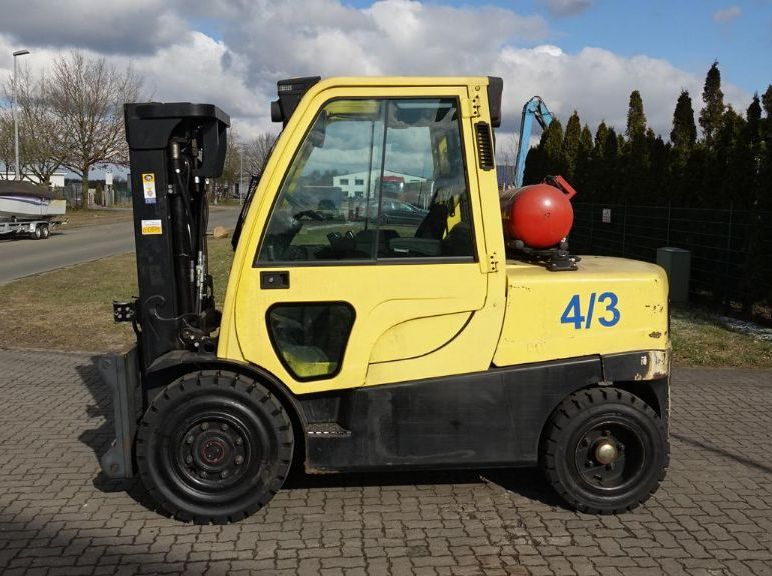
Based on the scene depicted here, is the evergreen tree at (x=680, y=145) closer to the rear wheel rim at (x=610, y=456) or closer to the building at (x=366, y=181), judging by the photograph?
the rear wheel rim at (x=610, y=456)

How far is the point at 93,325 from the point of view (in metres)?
10.5

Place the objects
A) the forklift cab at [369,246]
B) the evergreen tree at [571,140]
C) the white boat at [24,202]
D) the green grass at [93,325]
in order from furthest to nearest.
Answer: the white boat at [24,202]
the evergreen tree at [571,140]
the green grass at [93,325]
the forklift cab at [369,246]

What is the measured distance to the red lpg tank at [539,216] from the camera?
4328mm

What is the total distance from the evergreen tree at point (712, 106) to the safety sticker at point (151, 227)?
47.2 ft

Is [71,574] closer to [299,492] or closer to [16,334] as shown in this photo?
[299,492]

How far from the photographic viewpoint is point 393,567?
3684 mm

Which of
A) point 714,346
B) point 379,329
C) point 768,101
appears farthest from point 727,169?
point 379,329

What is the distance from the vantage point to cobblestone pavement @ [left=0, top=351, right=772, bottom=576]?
146 inches

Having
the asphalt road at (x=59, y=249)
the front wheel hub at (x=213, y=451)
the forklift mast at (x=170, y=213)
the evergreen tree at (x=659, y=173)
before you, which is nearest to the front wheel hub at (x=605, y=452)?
the front wheel hub at (x=213, y=451)

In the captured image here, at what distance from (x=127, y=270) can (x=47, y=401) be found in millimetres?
11567

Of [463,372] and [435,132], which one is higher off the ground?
[435,132]

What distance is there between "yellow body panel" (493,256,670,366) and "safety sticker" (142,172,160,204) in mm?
2041

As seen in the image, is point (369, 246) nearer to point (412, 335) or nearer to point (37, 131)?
point (412, 335)

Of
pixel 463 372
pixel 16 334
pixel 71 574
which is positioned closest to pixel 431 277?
pixel 463 372
